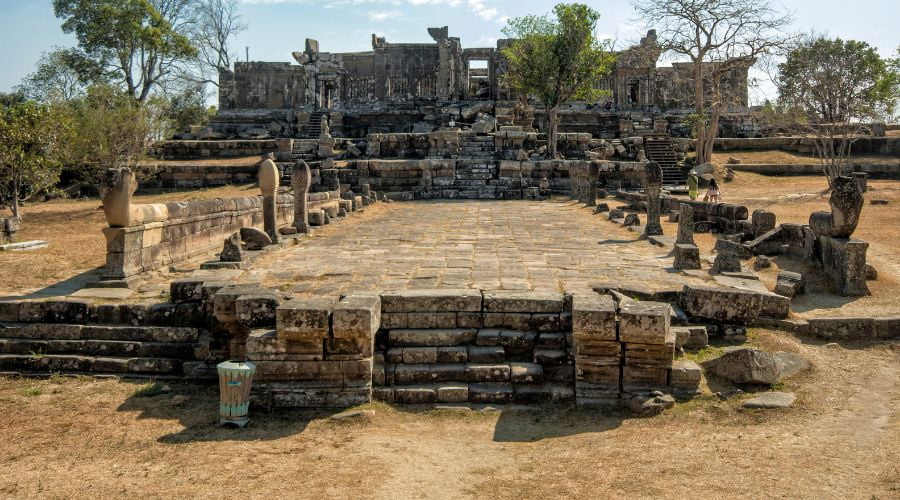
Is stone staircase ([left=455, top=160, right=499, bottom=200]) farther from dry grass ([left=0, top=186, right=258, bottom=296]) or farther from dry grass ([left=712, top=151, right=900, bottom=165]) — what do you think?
dry grass ([left=712, top=151, right=900, bottom=165])

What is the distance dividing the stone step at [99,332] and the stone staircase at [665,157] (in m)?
22.5

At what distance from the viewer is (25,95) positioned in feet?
140

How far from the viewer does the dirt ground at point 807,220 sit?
26.3 feet

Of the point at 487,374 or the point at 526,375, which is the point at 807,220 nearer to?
the point at 526,375

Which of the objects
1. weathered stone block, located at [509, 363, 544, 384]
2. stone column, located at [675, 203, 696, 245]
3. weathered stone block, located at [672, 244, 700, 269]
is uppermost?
stone column, located at [675, 203, 696, 245]

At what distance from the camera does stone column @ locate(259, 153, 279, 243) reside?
1139 centimetres

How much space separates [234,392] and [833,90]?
23563mm

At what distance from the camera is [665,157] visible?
28.8m

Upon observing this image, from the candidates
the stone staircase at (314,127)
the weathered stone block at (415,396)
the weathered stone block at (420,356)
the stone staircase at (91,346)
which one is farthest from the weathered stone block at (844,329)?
the stone staircase at (314,127)

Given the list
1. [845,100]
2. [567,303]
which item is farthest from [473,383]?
[845,100]

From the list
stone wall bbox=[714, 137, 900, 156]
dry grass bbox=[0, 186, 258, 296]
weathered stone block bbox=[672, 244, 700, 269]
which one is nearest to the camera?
weathered stone block bbox=[672, 244, 700, 269]

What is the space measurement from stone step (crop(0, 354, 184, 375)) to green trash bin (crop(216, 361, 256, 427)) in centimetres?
A: 162

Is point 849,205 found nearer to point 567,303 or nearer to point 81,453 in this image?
point 567,303

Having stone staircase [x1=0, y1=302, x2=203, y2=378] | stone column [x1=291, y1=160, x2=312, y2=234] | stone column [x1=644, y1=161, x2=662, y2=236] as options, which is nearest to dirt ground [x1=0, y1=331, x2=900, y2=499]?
stone staircase [x1=0, y1=302, x2=203, y2=378]
